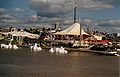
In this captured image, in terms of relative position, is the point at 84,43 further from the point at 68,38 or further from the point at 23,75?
the point at 23,75

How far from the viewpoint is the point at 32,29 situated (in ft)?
610

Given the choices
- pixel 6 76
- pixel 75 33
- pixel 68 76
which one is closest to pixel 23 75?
pixel 6 76

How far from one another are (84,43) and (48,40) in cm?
1979

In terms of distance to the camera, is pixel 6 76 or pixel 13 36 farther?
pixel 13 36

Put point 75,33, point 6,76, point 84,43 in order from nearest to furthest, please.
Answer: point 6,76 < point 84,43 < point 75,33

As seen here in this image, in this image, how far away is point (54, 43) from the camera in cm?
10769

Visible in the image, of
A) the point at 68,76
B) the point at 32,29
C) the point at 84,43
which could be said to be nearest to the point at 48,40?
the point at 84,43

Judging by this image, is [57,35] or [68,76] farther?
[57,35]

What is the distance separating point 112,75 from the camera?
33406mm

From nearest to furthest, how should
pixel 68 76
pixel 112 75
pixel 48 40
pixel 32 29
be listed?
pixel 68 76 → pixel 112 75 → pixel 48 40 → pixel 32 29

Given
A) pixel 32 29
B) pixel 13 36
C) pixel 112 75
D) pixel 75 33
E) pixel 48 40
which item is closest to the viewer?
pixel 112 75

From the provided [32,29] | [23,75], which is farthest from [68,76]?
[32,29]

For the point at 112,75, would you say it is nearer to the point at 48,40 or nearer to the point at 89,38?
the point at 89,38

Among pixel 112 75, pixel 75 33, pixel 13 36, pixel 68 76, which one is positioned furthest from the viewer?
pixel 13 36
